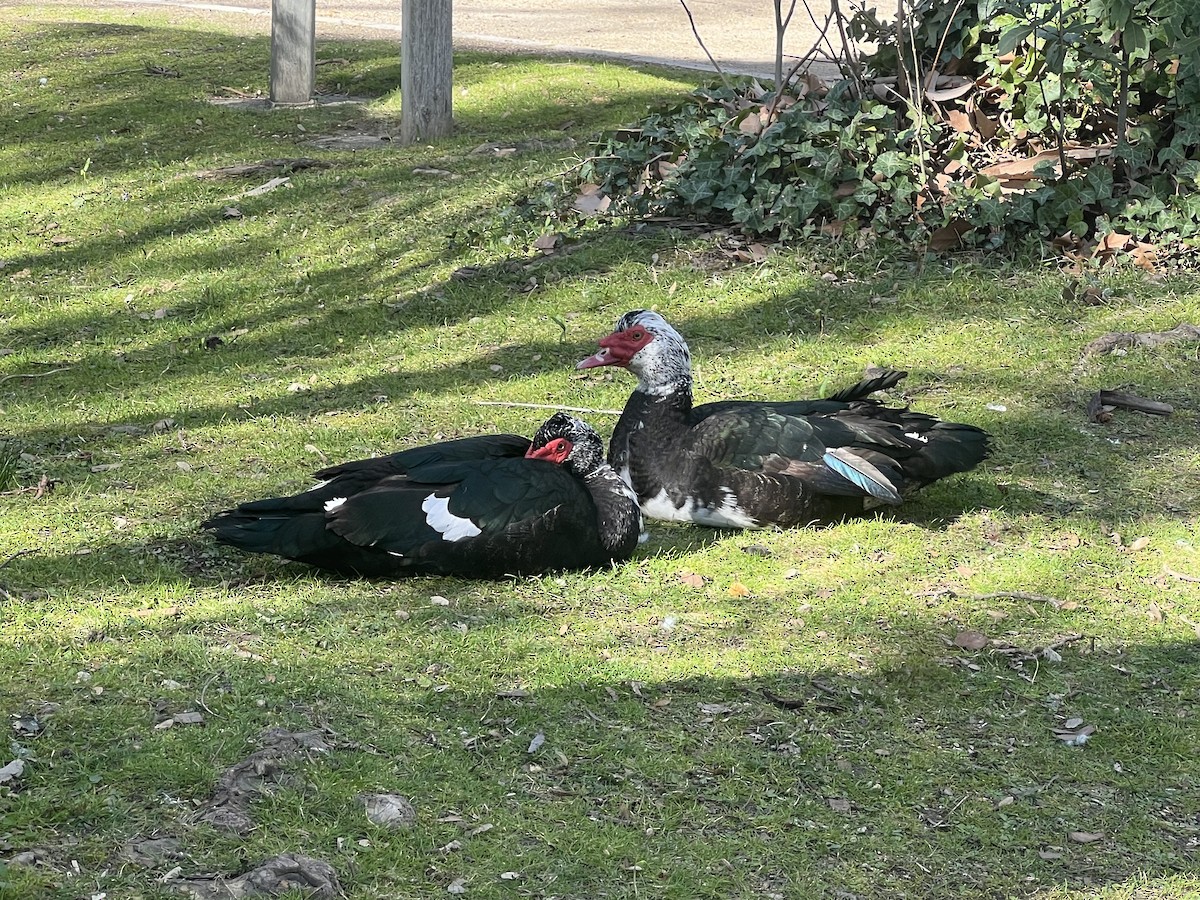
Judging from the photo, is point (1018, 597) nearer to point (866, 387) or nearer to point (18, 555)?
point (866, 387)

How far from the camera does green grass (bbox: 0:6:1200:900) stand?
377 cm

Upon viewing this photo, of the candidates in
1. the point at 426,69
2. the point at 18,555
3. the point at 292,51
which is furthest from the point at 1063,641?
the point at 292,51

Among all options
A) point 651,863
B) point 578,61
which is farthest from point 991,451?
point 578,61

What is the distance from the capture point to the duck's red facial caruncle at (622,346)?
19.7 feet

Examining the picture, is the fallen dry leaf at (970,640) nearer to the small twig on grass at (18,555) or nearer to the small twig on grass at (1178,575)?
the small twig on grass at (1178,575)

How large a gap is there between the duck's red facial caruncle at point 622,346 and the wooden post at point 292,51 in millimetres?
7245

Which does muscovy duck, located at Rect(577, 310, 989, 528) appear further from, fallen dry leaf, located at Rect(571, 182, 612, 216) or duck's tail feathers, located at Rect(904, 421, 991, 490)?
fallen dry leaf, located at Rect(571, 182, 612, 216)

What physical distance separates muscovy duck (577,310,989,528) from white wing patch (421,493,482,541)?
3.26 feet

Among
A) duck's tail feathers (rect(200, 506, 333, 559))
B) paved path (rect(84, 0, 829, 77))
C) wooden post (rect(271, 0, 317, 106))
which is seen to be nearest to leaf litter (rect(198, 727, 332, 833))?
duck's tail feathers (rect(200, 506, 333, 559))

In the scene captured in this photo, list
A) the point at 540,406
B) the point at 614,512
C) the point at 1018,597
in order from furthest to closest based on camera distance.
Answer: the point at 540,406 → the point at 614,512 → the point at 1018,597

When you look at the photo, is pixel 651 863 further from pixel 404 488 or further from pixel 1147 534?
pixel 1147 534

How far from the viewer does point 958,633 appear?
A: 4980 mm

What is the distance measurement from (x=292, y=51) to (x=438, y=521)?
8.40m

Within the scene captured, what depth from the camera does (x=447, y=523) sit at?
5.11m
